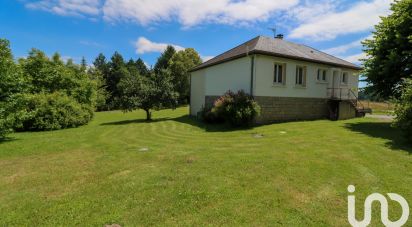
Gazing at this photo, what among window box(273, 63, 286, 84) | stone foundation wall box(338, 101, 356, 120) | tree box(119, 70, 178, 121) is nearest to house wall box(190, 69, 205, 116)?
tree box(119, 70, 178, 121)

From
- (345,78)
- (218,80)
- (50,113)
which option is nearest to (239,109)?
(218,80)

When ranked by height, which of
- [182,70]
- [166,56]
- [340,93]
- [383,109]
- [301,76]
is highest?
[166,56]

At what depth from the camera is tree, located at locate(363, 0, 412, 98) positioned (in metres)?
12.5

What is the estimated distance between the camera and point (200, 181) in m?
5.74

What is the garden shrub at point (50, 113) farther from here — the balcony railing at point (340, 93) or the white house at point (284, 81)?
the balcony railing at point (340, 93)

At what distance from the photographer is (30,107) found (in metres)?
15.8

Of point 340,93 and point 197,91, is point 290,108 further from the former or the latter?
point 197,91

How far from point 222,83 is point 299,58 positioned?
5.58 metres

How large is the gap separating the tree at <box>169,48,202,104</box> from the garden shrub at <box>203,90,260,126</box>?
30502mm

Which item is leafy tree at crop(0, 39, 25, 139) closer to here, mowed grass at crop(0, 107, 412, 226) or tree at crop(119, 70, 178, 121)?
mowed grass at crop(0, 107, 412, 226)

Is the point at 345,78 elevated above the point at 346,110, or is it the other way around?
the point at 345,78

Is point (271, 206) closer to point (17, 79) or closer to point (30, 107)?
point (17, 79)

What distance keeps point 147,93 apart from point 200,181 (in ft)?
46.5

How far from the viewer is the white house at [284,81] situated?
1527 cm
